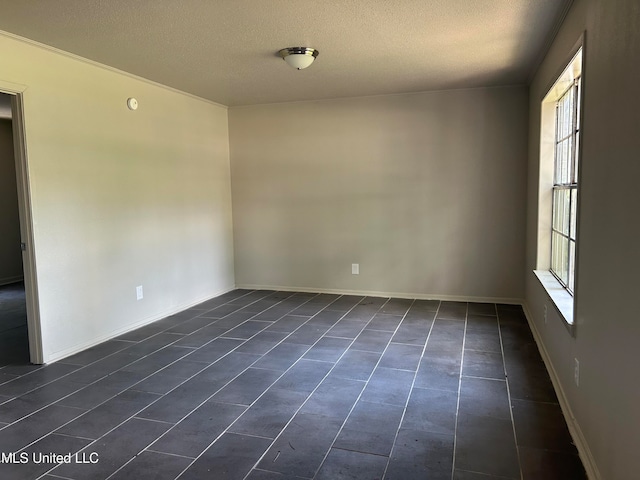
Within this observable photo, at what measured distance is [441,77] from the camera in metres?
4.39

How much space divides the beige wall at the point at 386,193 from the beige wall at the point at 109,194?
69 centimetres

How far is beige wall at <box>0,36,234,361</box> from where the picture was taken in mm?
3320

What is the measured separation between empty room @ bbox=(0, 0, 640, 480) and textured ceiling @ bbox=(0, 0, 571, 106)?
1.0 inches

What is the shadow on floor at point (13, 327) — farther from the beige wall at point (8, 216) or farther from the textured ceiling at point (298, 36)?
the textured ceiling at point (298, 36)

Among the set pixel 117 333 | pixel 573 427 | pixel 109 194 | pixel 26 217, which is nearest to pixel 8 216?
pixel 109 194

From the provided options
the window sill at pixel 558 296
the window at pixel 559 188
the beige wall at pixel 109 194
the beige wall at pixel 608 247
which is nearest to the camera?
the beige wall at pixel 608 247

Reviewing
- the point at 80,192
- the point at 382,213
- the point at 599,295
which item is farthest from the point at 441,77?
the point at 80,192

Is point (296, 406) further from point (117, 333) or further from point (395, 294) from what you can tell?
point (395, 294)

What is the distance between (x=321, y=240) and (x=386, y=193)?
977 mm

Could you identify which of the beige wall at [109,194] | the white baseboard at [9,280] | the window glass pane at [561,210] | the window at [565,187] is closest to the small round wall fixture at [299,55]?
the beige wall at [109,194]

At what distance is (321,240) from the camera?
557 cm

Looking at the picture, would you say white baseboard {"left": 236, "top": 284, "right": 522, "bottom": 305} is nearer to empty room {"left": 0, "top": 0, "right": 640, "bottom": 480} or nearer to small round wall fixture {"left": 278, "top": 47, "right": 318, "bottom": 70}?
empty room {"left": 0, "top": 0, "right": 640, "bottom": 480}

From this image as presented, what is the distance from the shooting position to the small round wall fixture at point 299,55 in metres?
3.38

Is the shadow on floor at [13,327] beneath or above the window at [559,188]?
beneath
